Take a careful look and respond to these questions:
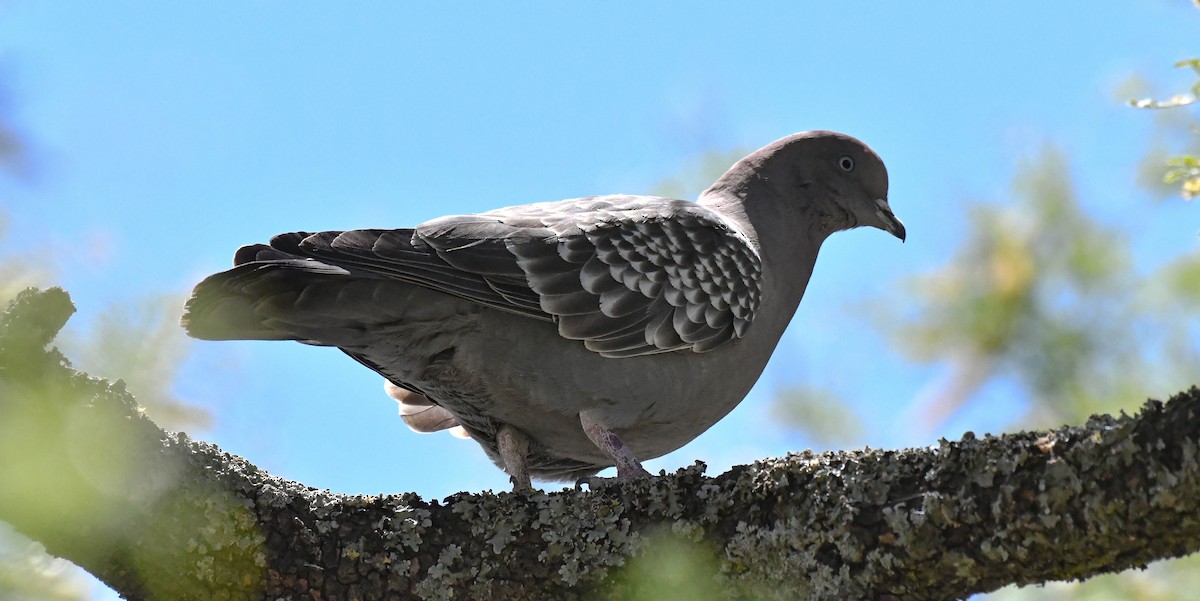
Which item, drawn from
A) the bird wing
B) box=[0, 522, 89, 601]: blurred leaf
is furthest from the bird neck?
box=[0, 522, 89, 601]: blurred leaf

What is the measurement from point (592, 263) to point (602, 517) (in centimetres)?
143

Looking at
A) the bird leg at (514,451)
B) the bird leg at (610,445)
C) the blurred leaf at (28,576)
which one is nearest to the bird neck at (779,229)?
the bird leg at (610,445)

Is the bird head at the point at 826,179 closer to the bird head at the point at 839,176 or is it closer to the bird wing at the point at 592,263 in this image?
the bird head at the point at 839,176

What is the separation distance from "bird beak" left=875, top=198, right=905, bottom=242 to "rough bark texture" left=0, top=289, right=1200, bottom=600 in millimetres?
2774

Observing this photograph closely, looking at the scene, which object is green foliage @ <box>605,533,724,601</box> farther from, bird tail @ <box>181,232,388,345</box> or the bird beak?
the bird beak

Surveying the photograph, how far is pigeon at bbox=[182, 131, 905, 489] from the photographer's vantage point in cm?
459

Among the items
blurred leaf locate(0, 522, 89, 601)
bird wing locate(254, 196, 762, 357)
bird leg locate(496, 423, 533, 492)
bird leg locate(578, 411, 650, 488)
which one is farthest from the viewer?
bird leg locate(496, 423, 533, 492)

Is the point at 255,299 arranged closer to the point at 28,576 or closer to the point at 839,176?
the point at 28,576

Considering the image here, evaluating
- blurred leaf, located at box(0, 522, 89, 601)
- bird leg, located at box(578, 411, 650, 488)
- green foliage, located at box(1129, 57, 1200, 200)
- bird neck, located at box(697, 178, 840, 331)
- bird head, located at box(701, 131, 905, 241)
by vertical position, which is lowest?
blurred leaf, located at box(0, 522, 89, 601)

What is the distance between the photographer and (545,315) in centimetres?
485

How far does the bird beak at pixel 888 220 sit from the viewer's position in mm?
6328

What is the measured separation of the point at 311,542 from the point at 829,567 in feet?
5.78

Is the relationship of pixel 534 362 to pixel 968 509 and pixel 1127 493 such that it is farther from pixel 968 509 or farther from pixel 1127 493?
pixel 1127 493

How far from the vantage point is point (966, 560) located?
330cm
